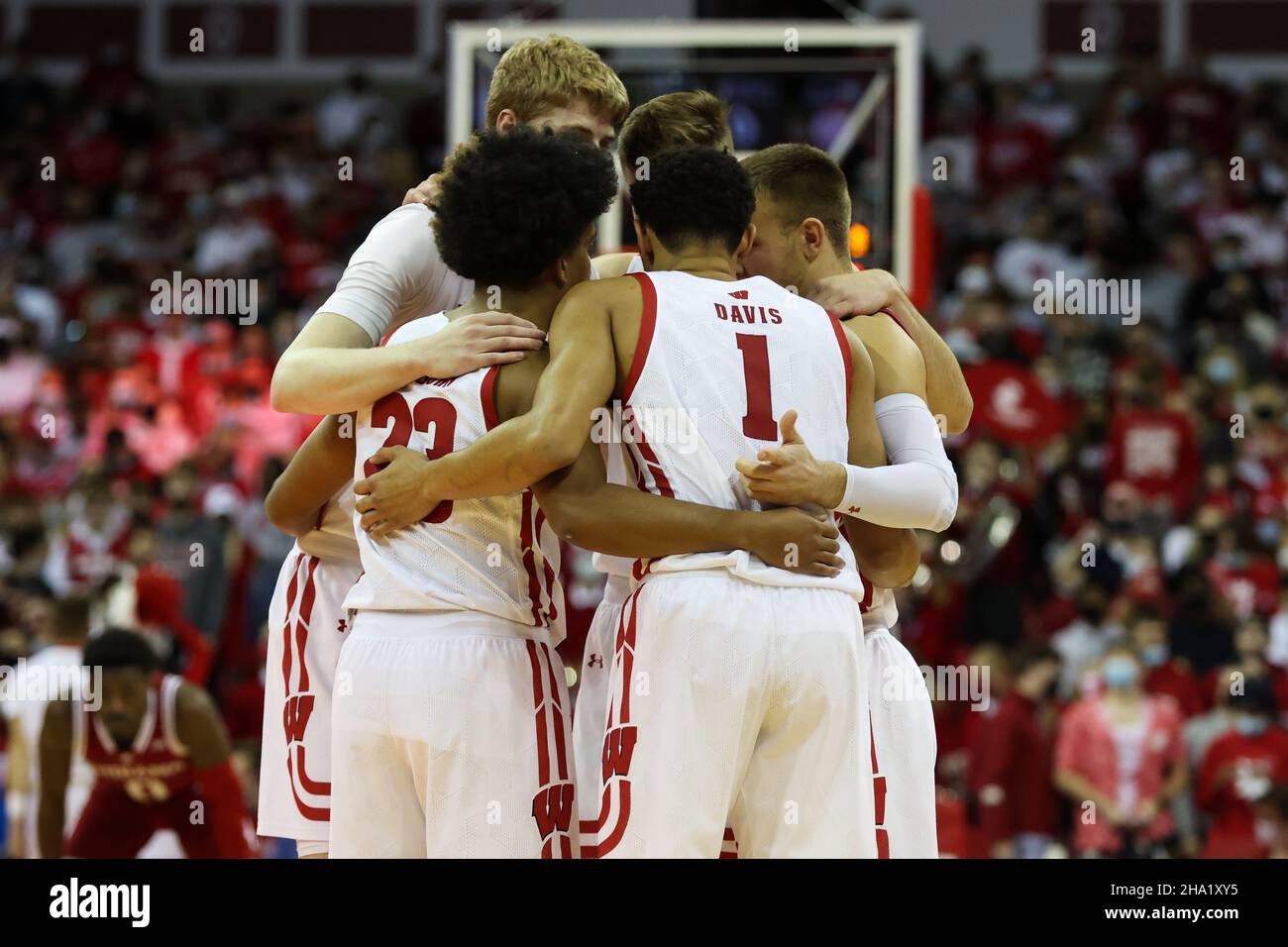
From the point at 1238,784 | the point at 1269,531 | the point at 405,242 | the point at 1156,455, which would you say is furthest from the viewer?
the point at 1156,455

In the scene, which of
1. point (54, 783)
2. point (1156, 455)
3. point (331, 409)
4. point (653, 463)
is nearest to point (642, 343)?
point (653, 463)

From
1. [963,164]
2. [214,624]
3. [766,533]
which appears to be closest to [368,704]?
[766,533]

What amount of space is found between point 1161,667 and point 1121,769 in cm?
75

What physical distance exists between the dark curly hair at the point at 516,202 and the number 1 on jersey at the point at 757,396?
0.45m

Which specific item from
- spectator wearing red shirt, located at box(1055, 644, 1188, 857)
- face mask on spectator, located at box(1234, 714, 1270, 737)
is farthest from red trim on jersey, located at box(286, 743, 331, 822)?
face mask on spectator, located at box(1234, 714, 1270, 737)

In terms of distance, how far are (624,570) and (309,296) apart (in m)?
10.1

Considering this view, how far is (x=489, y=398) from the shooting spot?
3.67m

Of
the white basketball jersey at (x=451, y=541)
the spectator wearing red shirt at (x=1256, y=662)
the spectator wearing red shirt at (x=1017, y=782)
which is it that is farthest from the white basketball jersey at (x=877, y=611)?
the spectator wearing red shirt at (x=1256, y=662)

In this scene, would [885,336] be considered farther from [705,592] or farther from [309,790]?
[309,790]

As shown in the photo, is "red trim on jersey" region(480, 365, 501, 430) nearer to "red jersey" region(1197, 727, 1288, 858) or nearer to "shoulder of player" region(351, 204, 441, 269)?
"shoulder of player" region(351, 204, 441, 269)

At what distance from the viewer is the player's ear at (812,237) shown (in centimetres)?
414
